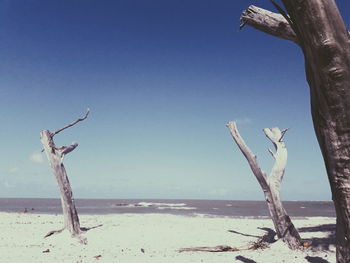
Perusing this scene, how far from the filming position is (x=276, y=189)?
9.97m

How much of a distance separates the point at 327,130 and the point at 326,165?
301 millimetres

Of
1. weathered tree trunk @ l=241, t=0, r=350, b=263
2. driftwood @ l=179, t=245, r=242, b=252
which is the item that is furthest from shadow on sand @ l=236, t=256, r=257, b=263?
weathered tree trunk @ l=241, t=0, r=350, b=263

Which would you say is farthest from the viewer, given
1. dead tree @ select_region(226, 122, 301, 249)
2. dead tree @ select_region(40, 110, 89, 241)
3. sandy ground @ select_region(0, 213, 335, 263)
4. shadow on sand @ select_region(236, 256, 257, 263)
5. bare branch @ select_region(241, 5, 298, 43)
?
dead tree @ select_region(40, 110, 89, 241)

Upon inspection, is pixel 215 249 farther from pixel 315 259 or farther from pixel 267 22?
pixel 267 22

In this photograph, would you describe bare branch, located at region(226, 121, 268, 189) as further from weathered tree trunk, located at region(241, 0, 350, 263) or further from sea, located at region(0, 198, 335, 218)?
sea, located at region(0, 198, 335, 218)

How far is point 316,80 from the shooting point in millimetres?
2373

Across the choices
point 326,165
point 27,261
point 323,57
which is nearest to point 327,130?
point 326,165

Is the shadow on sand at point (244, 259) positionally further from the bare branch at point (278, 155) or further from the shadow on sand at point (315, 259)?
the bare branch at point (278, 155)

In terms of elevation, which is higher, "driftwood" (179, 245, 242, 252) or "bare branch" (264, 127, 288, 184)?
"bare branch" (264, 127, 288, 184)

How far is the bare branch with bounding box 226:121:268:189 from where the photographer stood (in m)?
10.1

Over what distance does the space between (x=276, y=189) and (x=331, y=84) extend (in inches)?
326

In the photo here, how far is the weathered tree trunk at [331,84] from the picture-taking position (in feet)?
7.24

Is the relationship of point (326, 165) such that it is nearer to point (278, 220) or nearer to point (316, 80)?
point (316, 80)

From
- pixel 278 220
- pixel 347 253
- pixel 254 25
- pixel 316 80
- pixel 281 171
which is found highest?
pixel 254 25
